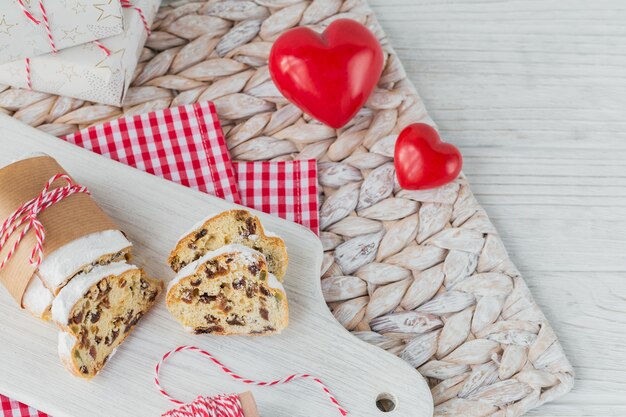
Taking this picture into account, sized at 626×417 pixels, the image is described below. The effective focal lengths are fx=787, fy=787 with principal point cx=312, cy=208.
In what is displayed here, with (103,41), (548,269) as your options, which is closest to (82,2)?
(103,41)

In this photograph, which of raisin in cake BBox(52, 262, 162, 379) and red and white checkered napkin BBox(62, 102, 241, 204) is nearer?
raisin in cake BBox(52, 262, 162, 379)

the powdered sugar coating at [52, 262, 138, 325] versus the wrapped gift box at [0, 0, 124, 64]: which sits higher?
the wrapped gift box at [0, 0, 124, 64]

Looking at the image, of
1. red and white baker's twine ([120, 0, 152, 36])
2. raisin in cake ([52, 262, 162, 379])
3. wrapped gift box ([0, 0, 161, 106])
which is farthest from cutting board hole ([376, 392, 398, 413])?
red and white baker's twine ([120, 0, 152, 36])

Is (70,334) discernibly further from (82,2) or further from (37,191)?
(82,2)

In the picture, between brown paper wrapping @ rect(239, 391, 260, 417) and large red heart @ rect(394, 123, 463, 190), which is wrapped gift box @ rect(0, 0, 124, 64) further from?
brown paper wrapping @ rect(239, 391, 260, 417)

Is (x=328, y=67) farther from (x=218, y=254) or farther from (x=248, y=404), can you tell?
(x=248, y=404)

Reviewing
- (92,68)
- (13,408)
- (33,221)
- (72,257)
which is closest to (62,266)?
(72,257)

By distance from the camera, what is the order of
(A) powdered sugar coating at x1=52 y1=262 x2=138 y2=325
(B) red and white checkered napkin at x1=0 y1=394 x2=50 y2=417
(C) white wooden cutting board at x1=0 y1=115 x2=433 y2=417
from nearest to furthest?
(A) powdered sugar coating at x1=52 y1=262 x2=138 y2=325
(C) white wooden cutting board at x1=0 y1=115 x2=433 y2=417
(B) red and white checkered napkin at x1=0 y1=394 x2=50 y2=417
